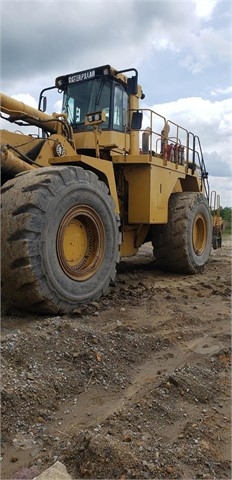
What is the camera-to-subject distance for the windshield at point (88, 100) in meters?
6.86

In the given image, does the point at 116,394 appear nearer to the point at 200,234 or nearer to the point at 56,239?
the point at 56,239

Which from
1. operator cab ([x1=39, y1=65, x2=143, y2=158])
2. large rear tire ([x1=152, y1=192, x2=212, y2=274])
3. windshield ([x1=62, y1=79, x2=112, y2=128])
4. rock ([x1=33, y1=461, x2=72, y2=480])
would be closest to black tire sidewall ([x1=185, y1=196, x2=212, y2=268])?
large rear tire ([x1=152, y1=192, x2=212, y2=274])

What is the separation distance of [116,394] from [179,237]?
4.71 meters

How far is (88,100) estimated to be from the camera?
22.8 ft

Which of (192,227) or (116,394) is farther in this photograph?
(192,227)

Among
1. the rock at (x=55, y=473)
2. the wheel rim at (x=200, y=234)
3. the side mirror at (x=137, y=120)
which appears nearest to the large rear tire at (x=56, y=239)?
the rock at (x=55, y=473)

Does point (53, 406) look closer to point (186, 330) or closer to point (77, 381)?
point (77, 381)

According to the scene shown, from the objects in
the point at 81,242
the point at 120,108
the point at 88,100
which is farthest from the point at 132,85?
the point at 81,242

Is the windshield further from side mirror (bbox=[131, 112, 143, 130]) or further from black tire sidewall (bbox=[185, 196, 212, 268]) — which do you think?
black tire sidewall (bbox=[185, 196, 212, 268])

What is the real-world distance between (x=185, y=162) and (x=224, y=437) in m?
6.74

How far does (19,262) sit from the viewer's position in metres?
4.05

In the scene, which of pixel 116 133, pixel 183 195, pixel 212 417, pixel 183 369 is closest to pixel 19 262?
pixel 183 369

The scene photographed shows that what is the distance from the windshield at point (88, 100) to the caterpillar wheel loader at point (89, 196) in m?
0.02

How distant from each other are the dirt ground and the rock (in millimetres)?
31
